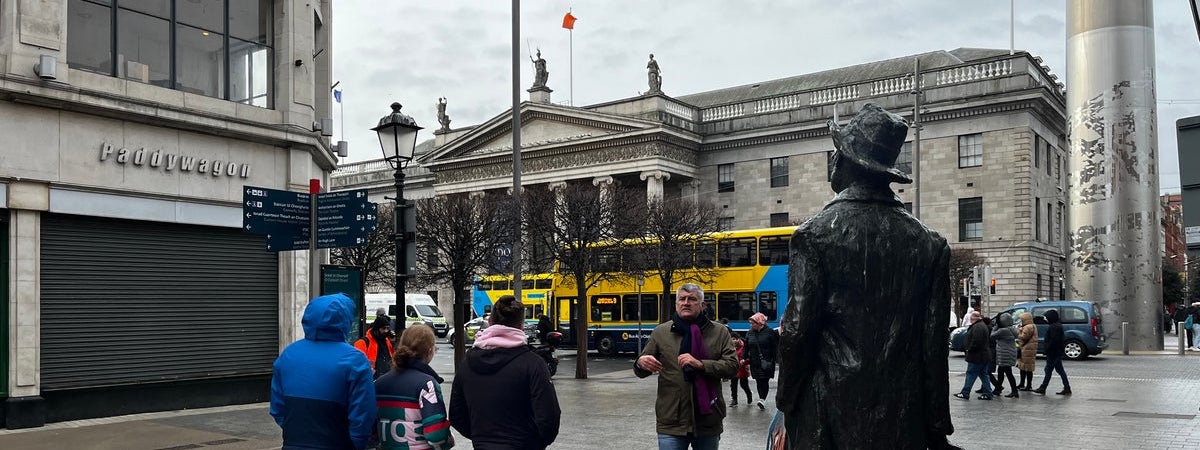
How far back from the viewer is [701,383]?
21.5ft

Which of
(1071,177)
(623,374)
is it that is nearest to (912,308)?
(623,374)

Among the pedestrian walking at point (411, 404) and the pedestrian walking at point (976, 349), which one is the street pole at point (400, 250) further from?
the pedestrian walking at point (976, 349)

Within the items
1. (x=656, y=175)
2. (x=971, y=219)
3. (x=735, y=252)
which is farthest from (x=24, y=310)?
(x=971, y=219)

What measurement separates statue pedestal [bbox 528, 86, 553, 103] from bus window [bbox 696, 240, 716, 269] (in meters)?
32.0

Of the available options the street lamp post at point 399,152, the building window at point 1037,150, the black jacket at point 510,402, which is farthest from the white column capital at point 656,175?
the black jacket at point 510,402

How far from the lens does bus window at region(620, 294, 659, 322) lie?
116 feet

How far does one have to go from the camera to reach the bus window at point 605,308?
35.8 m

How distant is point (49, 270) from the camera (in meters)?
13.8

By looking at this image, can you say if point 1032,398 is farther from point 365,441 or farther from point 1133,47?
point 1133,47

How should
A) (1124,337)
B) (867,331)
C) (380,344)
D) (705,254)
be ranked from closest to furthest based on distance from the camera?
1. (867,331)
2. (380,344)
3. (1124,337)
4. (705,254)

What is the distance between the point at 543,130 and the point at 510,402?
60349 millimetres

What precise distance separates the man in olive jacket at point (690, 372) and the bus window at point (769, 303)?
25843 millimetres

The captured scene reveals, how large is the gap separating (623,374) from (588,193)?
871 cm

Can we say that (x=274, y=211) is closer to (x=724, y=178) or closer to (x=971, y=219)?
(x=971, y=219)
